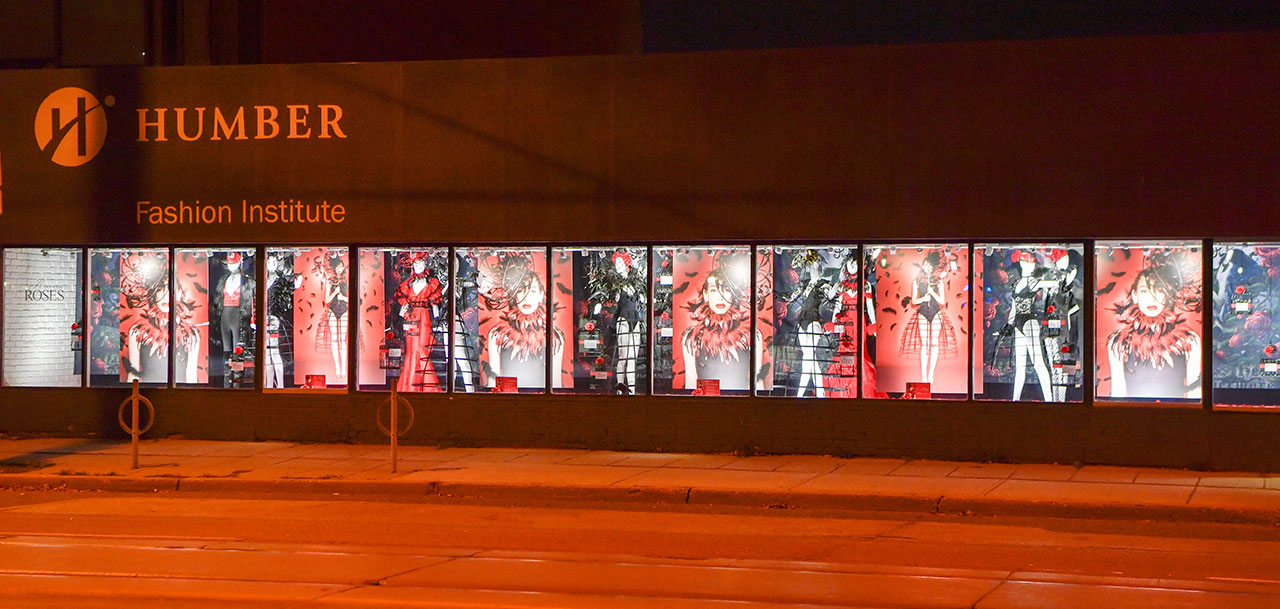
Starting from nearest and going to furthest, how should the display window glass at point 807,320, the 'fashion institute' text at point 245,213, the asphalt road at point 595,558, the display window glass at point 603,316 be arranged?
the asphalt road at point 595,558 < the display window glass at point 807,320 < the display window glass at point 603,316 < the 'fashion institute' text at point 245,213

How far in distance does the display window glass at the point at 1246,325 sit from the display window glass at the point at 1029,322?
5.14 feet

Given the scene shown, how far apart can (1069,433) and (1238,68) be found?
472cm

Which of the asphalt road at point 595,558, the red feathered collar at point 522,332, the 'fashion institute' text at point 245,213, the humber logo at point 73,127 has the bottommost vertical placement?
the asphalt road at point 595,558

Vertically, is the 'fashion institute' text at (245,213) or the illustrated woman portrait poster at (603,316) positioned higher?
the 'fashion institute' text at (245,213)

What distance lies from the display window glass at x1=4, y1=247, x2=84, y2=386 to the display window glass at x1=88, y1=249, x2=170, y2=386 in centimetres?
26

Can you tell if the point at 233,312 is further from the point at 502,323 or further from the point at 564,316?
the point at 564,316

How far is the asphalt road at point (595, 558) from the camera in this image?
838cm

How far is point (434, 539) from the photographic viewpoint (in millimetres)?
10922

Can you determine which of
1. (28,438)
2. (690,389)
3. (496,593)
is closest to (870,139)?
(690,389)

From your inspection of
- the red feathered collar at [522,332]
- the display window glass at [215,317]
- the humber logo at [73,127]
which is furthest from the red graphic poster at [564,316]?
the humber logo at [73,127]

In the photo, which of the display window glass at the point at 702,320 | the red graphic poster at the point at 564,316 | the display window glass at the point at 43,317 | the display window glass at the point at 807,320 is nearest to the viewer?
the display window glass at the point at 807,320

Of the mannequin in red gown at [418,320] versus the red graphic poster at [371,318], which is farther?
the red graphic poster at [371,318]

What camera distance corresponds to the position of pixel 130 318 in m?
18.3

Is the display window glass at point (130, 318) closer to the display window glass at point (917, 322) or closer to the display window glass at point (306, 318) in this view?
the display window glass at point (306, 318)
